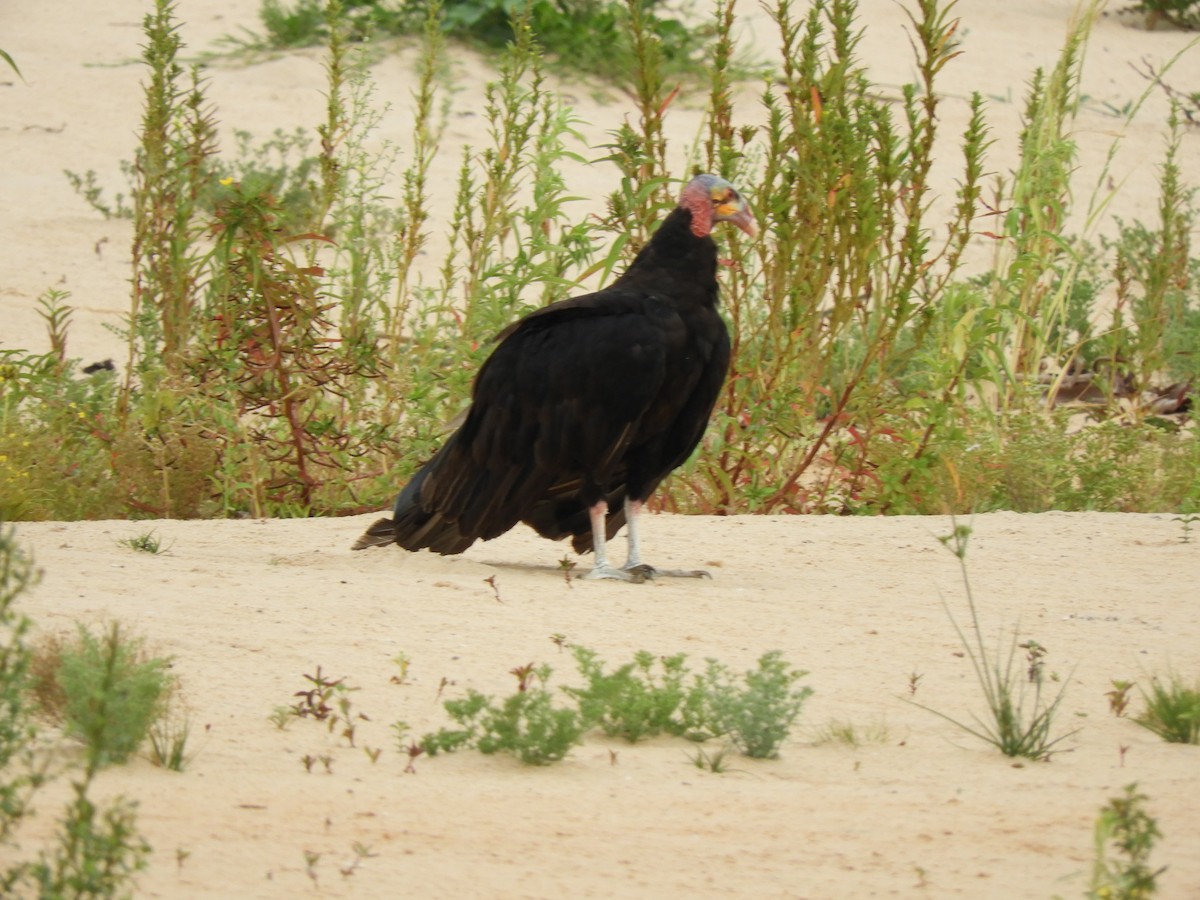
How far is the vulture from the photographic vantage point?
5805 millimetres

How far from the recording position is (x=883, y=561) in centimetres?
596

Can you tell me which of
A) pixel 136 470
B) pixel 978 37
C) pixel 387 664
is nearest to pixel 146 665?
pixel 387 664

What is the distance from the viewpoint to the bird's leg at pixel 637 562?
5824 millimetres

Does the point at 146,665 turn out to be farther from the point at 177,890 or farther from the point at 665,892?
the point at 665,892

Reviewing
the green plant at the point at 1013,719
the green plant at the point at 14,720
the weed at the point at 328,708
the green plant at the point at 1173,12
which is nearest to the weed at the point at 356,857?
the green plant at the point at 14,720

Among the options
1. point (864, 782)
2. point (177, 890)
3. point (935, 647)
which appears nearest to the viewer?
point (177, 890)

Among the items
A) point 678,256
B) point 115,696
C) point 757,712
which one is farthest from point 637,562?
point 115,696

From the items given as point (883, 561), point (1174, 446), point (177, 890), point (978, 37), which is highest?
point (978, 37)

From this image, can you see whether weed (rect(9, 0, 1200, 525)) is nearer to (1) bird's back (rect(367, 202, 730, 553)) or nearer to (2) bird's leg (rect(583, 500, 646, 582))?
(1) bird's back (rect(367, 202, 730, 553))

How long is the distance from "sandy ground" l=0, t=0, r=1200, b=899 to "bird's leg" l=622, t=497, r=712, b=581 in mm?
113

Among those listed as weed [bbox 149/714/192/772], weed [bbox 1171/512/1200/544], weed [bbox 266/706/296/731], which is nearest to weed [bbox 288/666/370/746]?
weed [bbox 266/706/296/731]

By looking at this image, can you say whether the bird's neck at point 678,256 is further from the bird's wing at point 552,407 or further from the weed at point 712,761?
the weed at point 712,761

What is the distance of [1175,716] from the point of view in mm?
4020

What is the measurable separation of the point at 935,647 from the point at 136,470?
11.7ft
